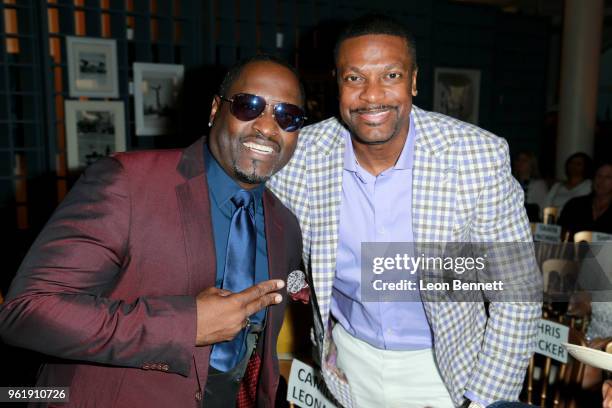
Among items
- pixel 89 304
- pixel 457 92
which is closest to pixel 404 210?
pixel 89 304

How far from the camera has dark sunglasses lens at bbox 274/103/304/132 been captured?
1.58 metres

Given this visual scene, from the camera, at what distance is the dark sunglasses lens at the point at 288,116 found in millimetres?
1576

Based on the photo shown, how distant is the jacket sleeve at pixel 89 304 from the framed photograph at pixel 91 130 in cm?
389

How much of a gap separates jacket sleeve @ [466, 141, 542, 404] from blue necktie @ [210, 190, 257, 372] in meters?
0.77

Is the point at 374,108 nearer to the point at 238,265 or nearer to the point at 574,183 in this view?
the point at 238,265

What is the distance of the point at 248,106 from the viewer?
5.10ft

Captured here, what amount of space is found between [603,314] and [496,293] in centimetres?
152

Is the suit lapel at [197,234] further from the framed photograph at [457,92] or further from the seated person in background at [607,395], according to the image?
the framed photograph at [457,92]

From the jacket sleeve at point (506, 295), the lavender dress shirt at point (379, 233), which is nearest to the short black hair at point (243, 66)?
the lavender dress shirt at point (379, 233)

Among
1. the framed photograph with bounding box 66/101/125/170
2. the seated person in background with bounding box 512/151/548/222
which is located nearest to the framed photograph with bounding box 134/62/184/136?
the framed photograph with bounding box 66/101/125/170

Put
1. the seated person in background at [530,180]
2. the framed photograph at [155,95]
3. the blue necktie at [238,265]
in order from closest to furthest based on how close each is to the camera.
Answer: the blue necktie at [238,265] < the framed photograph at [155,95] < the seated person in background at [530,180]

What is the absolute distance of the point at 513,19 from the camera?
327 inches

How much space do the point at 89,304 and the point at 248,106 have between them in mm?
704

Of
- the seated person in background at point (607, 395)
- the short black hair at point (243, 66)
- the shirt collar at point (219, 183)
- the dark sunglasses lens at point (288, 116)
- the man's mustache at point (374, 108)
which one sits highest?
the short black hair at point (243, 66)
